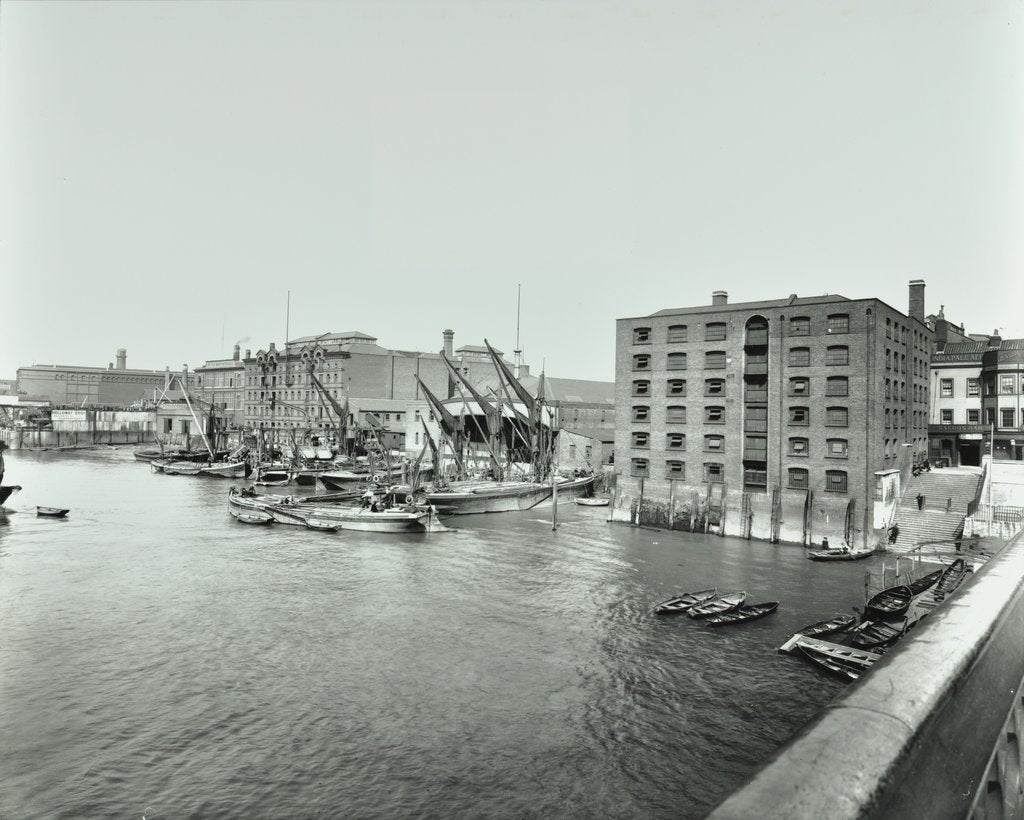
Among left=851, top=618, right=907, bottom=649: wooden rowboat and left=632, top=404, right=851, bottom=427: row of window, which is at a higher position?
left=632, top=404, right=851, bottom=427: row of window

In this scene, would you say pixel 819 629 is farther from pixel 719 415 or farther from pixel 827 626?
pixel 719 415

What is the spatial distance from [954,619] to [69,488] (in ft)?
357

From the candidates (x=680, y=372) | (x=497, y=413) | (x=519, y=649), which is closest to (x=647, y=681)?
(x=519, y=649)

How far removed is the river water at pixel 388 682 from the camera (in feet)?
71.8

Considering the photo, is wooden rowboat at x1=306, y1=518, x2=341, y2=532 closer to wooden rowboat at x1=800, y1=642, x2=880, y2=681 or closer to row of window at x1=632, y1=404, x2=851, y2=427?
row of window at x1=632, y1=404, x2=851, y2=427

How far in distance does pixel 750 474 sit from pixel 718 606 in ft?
87.3

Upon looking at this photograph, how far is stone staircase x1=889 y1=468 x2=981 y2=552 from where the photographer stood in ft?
185

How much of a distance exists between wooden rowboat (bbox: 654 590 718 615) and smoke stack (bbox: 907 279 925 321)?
173ft

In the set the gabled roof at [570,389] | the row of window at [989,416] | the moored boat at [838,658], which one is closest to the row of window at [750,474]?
the row of window at [989,416]

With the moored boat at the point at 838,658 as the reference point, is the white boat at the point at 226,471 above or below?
above

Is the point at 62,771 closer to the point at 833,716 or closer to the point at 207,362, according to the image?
the point at 833,716

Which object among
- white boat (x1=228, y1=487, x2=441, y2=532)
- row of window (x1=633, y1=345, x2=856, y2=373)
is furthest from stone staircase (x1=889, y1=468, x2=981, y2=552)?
white boat (x1=228, y1=487, x2=441, y2=532)

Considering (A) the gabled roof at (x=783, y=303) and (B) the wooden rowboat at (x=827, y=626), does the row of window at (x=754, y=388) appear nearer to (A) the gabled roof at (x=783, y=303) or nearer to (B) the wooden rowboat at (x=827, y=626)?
(A) the gabled roof at (x=783, y=303)

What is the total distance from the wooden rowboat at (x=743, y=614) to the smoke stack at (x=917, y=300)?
172ft
